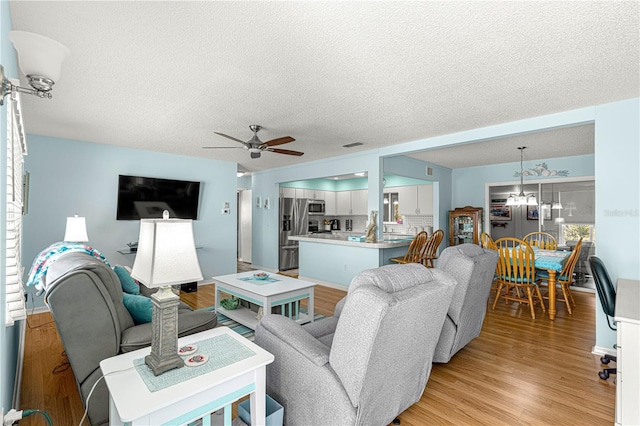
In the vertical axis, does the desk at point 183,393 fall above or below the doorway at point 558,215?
below

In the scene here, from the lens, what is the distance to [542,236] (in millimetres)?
6098

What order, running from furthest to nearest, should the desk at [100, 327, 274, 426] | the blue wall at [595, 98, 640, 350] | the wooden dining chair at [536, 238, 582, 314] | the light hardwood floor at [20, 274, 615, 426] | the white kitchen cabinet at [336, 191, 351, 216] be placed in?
1. the white kitchen cabinet at [336, 191, 351, 216]
2. the wooden dining chair at [536, 238, 582, 314]
3. the blue wall at [595, 98, 640, 350]
4. the light hardwood floor at [20, 274, 615, 426]
5. the desk at [100, 327, 274, 426]

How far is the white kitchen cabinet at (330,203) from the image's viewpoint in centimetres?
866

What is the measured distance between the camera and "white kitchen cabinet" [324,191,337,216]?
28.4 ft

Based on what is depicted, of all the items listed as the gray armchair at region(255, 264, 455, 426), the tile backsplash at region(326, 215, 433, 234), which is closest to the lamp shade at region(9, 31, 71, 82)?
the gray armchair at region(255, 264, 455, 426)

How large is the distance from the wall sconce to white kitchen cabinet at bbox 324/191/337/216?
24.1 feet

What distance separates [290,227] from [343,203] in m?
1.98

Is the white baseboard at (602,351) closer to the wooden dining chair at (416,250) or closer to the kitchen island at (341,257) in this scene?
the wooden dining chair at (416,250)

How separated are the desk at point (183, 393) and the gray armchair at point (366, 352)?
24cm

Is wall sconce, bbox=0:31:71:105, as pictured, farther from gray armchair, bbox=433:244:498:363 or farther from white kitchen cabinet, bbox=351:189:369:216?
white kitchen cabinet, bbox=351:189:369:216

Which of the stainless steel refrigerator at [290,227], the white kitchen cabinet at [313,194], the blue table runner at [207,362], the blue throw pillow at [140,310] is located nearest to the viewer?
the blue table runner at [207,362]

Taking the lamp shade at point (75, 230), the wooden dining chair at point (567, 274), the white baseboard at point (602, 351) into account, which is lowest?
the white baseboard at point (602, 351)

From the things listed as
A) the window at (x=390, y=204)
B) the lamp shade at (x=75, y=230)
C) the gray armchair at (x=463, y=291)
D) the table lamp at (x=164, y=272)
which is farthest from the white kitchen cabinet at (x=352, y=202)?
the table lamp at (x=164, y=272)

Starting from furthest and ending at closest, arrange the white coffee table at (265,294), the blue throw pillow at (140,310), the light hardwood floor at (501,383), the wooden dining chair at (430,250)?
the wooden dining chair at (430,250), the white coffee table at (265,294), the blue throw pillow at (140,310), the light hardwood floor at (501,383)
